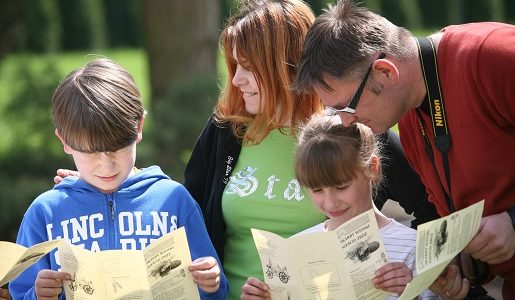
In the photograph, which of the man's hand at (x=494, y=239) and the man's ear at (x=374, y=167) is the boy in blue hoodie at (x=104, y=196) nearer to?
the man's ear at (x=374, y=167)

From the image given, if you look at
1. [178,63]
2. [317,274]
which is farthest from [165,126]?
[317,274]

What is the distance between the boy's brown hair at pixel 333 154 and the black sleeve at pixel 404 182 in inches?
5.4

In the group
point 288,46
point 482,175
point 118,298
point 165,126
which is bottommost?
point 165,126

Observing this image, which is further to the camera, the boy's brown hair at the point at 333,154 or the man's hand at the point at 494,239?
the boy's brown hair at the point at 333,154

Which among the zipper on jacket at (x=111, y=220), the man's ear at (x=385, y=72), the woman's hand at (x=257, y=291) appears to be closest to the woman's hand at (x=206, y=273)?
the woman's hand at (x=257, y=291)

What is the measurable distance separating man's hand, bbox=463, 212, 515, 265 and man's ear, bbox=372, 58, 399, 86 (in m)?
0.57

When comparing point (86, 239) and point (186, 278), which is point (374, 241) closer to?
point (186, 278)

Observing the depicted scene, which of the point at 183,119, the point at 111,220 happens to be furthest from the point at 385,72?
the point at 183,119

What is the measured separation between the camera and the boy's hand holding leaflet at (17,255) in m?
3.54

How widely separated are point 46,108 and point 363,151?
7.18 meters

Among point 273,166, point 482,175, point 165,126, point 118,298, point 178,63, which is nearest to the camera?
point 482,175

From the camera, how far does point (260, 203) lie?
13.5ft

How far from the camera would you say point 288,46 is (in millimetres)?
4168

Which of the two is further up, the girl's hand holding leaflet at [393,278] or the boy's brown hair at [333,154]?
the boy's brown hair at [333,154]
